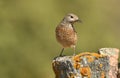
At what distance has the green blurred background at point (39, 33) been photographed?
28547 mm

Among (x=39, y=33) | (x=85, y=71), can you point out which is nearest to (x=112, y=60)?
(x=85, y=71)

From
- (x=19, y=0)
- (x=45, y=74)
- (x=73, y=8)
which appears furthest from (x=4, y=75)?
(x=73, y=8)

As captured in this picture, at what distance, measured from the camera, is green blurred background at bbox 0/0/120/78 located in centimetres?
2855

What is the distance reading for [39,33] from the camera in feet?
104

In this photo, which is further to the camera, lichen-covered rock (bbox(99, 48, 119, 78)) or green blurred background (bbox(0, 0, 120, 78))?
green blurred background (bbox(0, 0, 120, 78))

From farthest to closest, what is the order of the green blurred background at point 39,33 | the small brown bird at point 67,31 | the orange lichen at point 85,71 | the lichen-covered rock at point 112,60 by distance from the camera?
the green blurred background at point 39,33
the small brown bird at point 67,31
the lichen-covered rock at point 112,60
the orange lichen at point 85,71

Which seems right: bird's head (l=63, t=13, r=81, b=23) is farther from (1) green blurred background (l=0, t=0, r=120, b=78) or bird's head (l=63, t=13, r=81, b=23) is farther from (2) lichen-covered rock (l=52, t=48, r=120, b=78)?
Answer: (1) green blurred background (l=0, t=0, r=120, b=78)

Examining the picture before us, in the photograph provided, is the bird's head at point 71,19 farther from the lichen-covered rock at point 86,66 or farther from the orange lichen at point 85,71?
the orange lichen at point 85,71

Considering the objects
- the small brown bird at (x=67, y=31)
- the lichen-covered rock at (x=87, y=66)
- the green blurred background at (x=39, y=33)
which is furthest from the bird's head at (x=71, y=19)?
the green blurred background at (x=39, y=33)

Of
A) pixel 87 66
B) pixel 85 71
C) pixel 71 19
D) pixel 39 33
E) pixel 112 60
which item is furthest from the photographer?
pixel 39 33

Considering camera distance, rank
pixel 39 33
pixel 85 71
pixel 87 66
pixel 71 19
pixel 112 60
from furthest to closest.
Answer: pixel 39 33 → pixel 71 19 → pixel 112 60 → pixel 87 66 → pixel 85 71

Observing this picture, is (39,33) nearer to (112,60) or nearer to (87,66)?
(112,60)

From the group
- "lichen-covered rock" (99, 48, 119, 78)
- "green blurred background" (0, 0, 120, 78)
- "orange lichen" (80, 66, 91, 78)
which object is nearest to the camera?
"orange lichen" (80, 66, 91, 78)

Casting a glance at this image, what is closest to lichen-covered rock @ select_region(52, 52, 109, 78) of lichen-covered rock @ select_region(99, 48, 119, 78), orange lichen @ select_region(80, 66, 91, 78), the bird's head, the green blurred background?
orange lichen @ select_region(80, 66, 91, 78)
